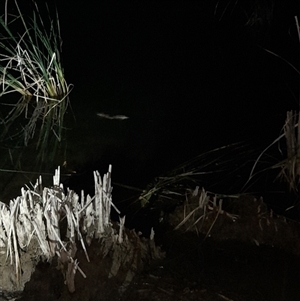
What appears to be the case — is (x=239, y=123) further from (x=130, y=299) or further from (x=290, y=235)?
(x=130, y=299)

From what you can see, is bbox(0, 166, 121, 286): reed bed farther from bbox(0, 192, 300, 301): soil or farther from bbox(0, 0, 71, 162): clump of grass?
bbox(0, 0, 71, 162): clump of grass

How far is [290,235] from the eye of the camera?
9.13ft

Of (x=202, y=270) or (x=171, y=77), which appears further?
(x=171, y=77)

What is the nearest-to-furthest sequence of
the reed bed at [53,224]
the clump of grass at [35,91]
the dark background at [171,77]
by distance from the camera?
the reed bed at [53,224]
the dark background at [171,77]
the clump of grass at [35,91]

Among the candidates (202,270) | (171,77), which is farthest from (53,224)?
(171,77)

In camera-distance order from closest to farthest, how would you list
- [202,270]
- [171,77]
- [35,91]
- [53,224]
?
1. [53,224]
2. [202,270]
3. [35,91]
4. [171,77]

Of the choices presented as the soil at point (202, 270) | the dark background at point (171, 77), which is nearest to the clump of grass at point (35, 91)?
the dark background at point (171, 77)

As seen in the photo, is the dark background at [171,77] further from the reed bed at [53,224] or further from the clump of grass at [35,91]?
the reed bed at [53,224]

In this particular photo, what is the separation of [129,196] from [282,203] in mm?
901

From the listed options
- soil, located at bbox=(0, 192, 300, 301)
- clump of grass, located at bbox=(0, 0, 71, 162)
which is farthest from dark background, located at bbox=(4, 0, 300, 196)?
soil, located at bbox=(0, 192, 300, 301)

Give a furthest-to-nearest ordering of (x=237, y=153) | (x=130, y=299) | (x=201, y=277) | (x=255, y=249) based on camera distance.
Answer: (x=237, y=153) < (x=255, y=249) < (x=201, y=277) < (x=130, y=299)

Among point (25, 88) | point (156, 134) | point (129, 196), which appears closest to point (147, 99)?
point (156, 134)

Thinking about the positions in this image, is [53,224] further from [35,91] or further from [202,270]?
[35,91]

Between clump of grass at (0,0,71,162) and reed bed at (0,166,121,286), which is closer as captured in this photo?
reed bed at (0,166,121,286)
